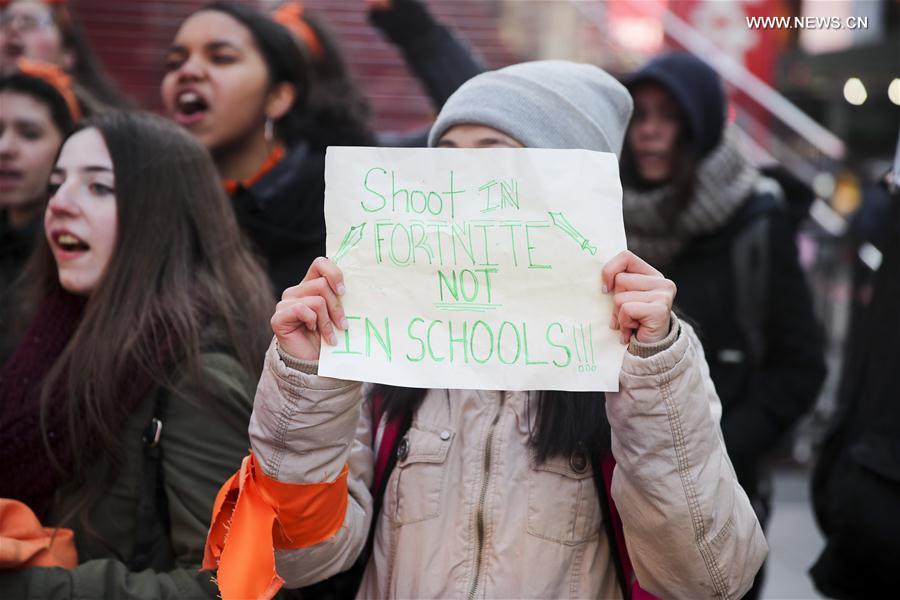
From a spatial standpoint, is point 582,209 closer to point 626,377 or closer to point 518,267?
point 518,267

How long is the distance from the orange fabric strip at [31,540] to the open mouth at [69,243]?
2.11 feet

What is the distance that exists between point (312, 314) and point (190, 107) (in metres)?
2.19

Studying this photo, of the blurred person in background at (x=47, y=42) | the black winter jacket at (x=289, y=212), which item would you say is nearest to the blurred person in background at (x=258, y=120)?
the black winter jacket at (x=289, y=212)

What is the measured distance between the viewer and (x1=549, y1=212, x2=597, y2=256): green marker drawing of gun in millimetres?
1786

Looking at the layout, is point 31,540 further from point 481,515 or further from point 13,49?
point 13,49

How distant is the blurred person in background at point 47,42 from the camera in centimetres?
468

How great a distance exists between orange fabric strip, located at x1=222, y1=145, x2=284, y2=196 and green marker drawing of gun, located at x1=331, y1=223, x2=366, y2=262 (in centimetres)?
175

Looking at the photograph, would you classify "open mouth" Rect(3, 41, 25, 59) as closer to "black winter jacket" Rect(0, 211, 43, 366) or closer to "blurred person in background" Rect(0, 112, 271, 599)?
"black winter jacket" Rect(0, 211, 43, 366)

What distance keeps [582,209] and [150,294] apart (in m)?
1.16

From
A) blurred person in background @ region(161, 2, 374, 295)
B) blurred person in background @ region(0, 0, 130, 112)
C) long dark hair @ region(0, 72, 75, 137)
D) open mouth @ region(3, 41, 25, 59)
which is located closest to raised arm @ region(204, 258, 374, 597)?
blurred person in background @ region(161, 2, 374, 295)

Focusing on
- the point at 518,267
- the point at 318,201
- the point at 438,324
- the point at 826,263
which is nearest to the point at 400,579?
the point at 438,324

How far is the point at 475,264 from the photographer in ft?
5.96

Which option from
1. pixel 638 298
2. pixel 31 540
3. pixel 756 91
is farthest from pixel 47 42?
pixel 756 91

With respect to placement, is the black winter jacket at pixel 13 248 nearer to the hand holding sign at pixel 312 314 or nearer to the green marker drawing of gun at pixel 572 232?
the hand holding sign at pixel 312 314
